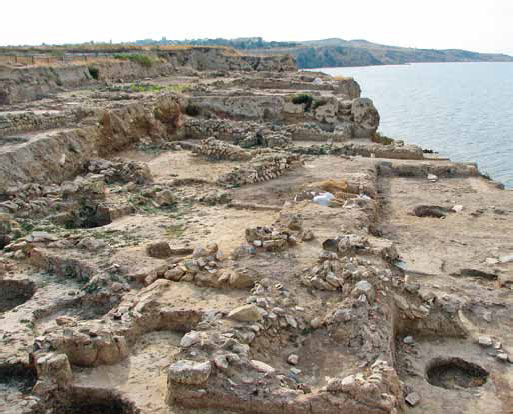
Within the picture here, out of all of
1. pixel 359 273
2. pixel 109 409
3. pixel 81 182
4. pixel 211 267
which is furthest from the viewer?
pixel 81 182

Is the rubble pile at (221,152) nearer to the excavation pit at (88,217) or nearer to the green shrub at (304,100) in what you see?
the excavation pit at (88,217)

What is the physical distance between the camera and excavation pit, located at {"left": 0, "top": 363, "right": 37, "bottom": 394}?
231 inches

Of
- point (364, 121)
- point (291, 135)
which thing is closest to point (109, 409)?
point (291, 135)

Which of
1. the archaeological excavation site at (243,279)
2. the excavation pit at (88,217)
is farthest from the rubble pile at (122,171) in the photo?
the excavation pit at (88,217)

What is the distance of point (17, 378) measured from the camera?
6.04m

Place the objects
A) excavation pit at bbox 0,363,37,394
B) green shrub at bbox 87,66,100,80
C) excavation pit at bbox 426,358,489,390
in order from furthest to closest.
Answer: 1. green shrub at bbox 87,66,100,80
2. excavation pit at bbox 426,358,489,390
3. excavation pit at bbox 0,363,37,394

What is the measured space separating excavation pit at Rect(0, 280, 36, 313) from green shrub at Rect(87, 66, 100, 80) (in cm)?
2020

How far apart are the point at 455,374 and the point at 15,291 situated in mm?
5945

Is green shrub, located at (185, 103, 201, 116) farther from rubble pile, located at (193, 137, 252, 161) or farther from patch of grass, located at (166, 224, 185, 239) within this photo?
patch of grass, located at (166, 224, 185, 239)

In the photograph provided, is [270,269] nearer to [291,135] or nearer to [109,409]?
→ [109,409]

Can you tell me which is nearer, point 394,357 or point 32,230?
point 394,357

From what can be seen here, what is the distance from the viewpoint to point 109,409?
5.64 m

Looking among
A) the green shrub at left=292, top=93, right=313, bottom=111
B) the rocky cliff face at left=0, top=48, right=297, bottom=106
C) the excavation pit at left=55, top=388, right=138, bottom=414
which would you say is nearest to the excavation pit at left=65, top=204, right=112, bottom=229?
the excavation pit at left=55, top=388, right=138, bottom=414

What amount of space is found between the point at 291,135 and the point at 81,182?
316 inches
